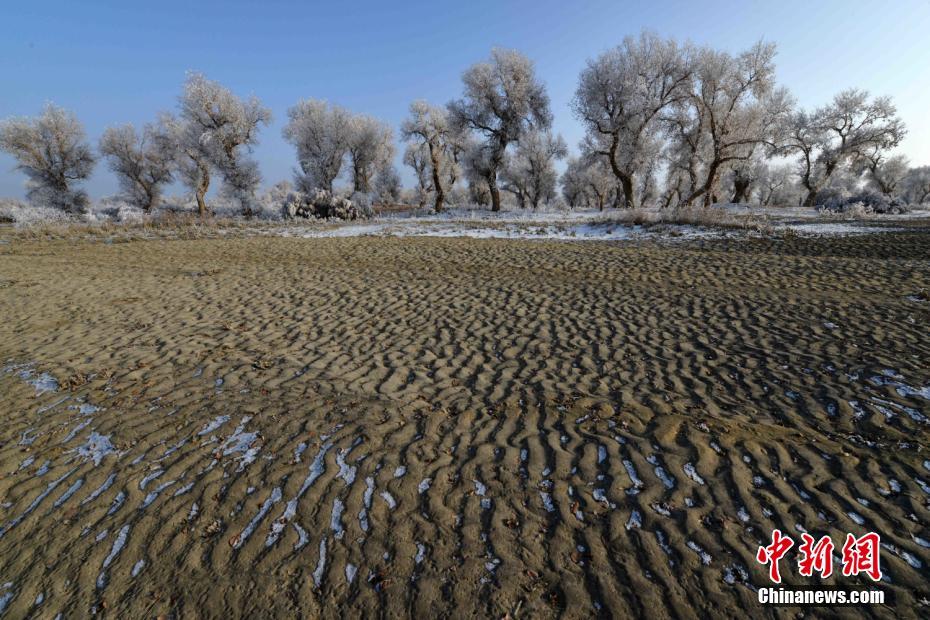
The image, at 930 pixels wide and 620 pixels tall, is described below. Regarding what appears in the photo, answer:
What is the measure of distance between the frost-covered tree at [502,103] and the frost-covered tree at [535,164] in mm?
5801

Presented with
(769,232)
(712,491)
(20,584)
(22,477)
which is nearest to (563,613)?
(712,491)

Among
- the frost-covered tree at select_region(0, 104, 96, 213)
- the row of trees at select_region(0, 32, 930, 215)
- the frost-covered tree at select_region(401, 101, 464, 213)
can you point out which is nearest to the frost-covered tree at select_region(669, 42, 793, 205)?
the row of trees at select_region(0, 32, 930, 215)

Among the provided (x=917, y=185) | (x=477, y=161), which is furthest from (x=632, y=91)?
(x=917, y=185)

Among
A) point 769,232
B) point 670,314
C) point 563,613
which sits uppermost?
point 769,232

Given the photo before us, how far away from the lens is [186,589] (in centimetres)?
301

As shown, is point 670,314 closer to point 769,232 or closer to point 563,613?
point 563,613

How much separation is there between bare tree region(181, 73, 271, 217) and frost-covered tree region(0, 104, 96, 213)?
13.0 metres

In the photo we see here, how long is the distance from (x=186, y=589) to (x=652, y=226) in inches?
875

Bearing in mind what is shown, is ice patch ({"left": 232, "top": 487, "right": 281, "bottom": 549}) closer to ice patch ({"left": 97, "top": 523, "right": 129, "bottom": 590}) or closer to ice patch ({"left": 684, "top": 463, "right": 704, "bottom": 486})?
A: ice patch ({"left": 97, "top": 523, "right": 129, "bottom": 590})

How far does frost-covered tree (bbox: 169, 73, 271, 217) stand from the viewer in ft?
107

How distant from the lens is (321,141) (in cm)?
3966

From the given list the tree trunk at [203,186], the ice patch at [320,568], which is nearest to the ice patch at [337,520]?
the ice patch at [320,568]

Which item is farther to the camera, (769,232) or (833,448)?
(769,232)

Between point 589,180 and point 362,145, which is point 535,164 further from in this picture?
point 362,145
